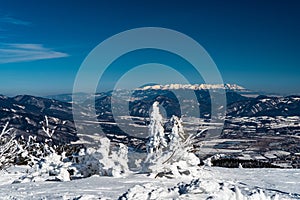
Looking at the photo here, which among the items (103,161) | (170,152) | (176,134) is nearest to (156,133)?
(176,134)

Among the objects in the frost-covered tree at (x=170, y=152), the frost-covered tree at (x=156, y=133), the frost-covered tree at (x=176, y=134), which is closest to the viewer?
the frost-covered tree at (x=170, y=152)

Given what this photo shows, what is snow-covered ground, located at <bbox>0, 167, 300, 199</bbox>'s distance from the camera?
24.1ft

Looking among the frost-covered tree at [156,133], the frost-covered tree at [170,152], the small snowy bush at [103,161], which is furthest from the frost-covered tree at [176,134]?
the small snowy bush at [103,161]

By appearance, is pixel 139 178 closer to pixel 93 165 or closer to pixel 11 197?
pixel 93 165

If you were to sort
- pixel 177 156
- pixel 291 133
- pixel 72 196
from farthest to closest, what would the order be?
1. pixel 291 133
2. pixel 177 156
3. pixel 72 196

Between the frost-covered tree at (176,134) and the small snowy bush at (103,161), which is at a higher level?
the frost-covered tree at (176,134)

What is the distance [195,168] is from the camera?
12023 millimetres

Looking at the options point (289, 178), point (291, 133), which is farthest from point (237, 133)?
point (289, 178)

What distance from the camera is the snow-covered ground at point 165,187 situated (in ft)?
24.1

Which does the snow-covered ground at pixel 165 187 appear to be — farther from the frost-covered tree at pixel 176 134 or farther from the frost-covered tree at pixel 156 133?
the frost-covered tree at pixel 156 133

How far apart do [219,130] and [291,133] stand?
25522 millimetres

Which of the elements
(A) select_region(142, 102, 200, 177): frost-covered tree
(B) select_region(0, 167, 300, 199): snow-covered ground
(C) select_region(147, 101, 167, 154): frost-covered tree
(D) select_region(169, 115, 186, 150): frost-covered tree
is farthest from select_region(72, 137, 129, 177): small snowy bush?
(D) select_region(169, 115, 186, 150): frost-covered tree

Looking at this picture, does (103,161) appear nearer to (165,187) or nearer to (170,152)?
(170,152)

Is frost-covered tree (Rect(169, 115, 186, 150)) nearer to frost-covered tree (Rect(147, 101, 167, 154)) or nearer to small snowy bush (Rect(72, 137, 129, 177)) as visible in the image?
frost-covered tree (Rect(147, 101, 167, 154))
